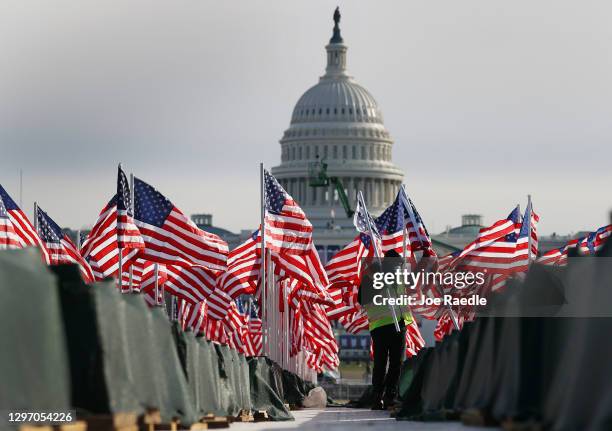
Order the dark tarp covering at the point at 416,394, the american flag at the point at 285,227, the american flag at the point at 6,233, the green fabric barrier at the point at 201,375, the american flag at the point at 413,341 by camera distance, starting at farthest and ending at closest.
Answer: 1. the american flag at the point at 413,341
2. the american flag at the point at 285,227
3. the american flag at the point at 6,233
4. the dark tarp covering at the point at 416,394
5. the green fabric barrier at the point at 201,375

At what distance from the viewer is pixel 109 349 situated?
1452 cm

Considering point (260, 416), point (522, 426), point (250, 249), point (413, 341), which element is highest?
point (250, 249)

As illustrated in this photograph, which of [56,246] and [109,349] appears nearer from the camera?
[109,349]

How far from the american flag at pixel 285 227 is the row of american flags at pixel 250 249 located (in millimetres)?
20

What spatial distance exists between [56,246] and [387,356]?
10.8 metres

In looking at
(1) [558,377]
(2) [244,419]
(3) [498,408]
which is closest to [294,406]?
(2) [244,419]

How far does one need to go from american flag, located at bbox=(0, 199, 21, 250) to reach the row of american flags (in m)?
0.03

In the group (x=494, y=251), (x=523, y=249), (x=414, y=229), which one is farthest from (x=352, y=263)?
(x=523, y=249)

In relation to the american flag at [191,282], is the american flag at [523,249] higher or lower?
higher

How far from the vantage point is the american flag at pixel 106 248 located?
38094mm

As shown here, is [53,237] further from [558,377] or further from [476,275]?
[558,377]

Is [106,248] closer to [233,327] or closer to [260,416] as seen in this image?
[260,416]

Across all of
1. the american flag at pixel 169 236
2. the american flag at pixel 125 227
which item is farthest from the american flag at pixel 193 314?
the american flag at pixel 125 227

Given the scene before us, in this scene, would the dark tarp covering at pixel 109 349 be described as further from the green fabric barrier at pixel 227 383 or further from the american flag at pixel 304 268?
the american flag at pixel 304 268
